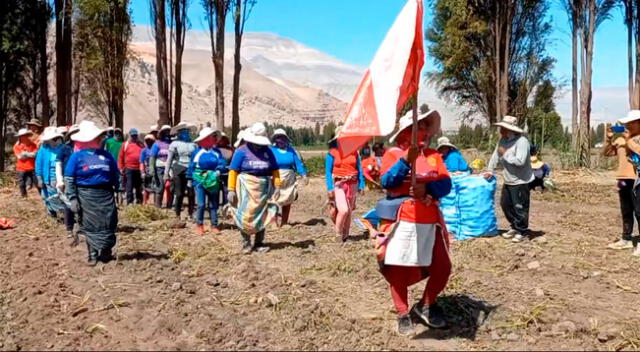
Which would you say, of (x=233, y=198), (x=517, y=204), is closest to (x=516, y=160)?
(x=517, y=204)

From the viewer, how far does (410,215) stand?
15.7 ft

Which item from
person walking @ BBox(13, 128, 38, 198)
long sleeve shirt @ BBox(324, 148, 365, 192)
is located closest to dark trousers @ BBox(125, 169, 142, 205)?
person walking @ BBox(13, 128, 38, 198)

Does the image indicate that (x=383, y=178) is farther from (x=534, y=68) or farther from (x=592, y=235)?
(x=534, y=68)

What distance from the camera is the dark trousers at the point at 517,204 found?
8.58m

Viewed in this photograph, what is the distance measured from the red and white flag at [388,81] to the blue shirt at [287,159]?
5787mm

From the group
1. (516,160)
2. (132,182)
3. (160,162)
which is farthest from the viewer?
(132,182)

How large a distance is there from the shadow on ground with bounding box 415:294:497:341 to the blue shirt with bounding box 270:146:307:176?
454 cm

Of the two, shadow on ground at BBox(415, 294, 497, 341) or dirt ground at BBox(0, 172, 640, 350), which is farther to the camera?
shadow on ground at BBox(415, 294, 497, 341)

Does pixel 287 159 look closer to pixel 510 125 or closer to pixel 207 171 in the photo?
pixel 207 171

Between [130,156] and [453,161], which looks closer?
[453,161]

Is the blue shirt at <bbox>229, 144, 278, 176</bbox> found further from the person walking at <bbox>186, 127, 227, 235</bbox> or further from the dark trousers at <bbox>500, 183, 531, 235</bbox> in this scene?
the dark trousers at <bbox>500, 183, 531, 235</bbox>

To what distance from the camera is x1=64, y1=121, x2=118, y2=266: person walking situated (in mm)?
7234

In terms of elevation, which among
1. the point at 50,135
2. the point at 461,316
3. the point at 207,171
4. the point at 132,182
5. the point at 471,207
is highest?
the point at 50,135

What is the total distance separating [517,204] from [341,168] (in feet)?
7.85
